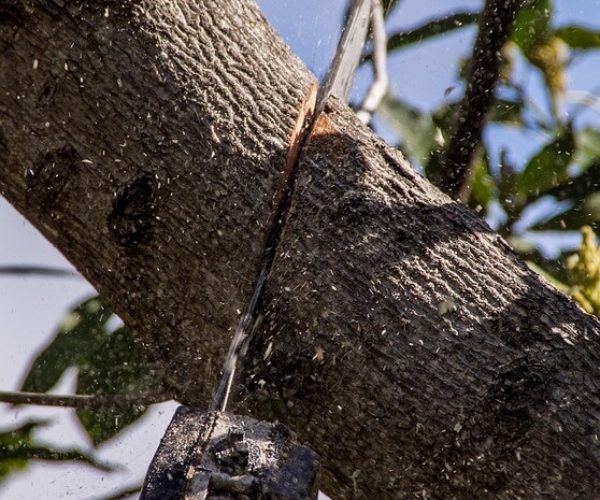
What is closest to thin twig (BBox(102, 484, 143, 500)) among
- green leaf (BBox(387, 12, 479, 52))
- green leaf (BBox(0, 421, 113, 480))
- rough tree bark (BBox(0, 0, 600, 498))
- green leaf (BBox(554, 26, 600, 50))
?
green leaf (BBox(0, 421, 113, 480))

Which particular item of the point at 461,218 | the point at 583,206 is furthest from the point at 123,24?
the point at 583,206

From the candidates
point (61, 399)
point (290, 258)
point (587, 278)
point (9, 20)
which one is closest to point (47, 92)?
point (9, 20)

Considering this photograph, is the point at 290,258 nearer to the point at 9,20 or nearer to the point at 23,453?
the point at 9,20

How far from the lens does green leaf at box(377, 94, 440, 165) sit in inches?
101

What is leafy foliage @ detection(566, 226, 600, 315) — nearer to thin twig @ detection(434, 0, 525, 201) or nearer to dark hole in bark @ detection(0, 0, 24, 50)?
thin twig @ detection(434, 0, 525, 201)

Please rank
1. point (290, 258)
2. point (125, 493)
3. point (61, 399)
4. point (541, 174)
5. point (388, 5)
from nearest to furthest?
point (290, 258) < point (61, 399) < point (125, 493) < point (541, 174) < point (388, 5)

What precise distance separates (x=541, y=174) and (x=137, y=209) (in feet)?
4.74

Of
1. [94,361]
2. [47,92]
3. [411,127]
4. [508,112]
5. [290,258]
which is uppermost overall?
[508,112]

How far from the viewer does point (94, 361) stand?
7.83ft

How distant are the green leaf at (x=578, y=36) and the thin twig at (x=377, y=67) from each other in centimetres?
54

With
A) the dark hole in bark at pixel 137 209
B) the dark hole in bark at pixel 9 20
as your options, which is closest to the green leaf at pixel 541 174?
the dark hole in bark at pixel 137 209

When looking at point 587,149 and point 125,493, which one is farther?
point 587,149

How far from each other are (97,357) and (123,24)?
1.14 m

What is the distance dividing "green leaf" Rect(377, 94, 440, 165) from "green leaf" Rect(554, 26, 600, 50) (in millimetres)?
447
